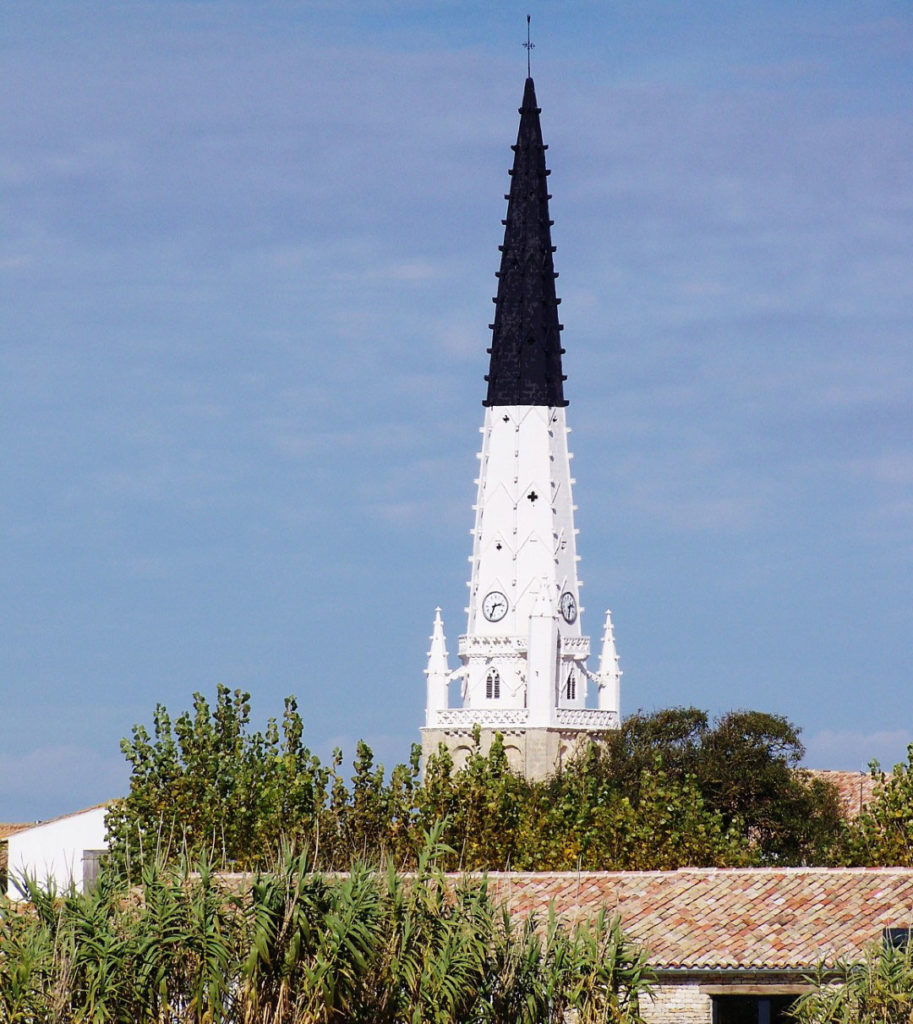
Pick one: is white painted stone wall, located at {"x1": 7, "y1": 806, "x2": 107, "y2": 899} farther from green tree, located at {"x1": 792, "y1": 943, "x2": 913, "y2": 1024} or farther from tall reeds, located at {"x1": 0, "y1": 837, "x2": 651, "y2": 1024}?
green tree, located at {"x1": 792, "y1": 943, "x2": 913, "y2": 1024}

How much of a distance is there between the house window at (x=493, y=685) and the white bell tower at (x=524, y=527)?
2.5 inches

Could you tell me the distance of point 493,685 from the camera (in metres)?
100

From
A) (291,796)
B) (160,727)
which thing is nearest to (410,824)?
(291,796)

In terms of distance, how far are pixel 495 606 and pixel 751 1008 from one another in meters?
63.0

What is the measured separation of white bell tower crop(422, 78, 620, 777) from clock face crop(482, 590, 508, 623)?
44mm

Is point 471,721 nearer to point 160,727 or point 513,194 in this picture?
point 513,194

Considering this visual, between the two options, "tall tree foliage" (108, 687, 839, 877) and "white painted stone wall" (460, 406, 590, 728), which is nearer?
"tall tree foliage" (108, 687, 839, 877)

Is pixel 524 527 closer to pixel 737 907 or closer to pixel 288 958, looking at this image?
pixel 737 907

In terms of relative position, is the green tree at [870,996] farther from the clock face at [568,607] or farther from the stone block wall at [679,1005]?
the clock face at [568,607]

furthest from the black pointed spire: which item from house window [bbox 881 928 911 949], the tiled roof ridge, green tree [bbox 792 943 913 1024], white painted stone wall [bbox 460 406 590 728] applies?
Result: green tree [bbox 792 943 913 1024]

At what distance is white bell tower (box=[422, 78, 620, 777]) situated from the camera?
99000mm

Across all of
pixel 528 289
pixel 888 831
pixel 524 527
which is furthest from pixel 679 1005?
pixel 528 289

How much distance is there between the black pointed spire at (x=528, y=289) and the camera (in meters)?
99.1

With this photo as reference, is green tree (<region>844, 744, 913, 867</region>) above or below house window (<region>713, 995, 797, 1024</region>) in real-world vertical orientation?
above
